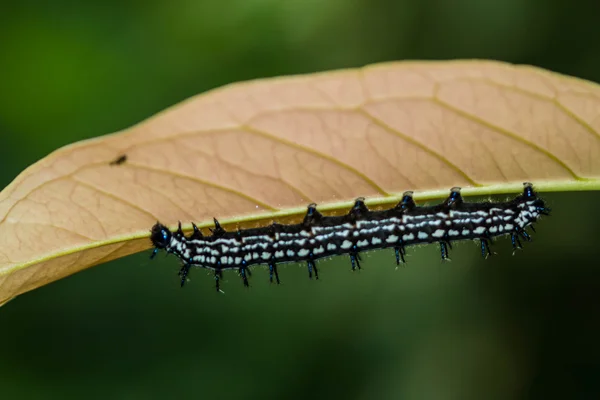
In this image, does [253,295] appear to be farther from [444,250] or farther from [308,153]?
[308,153]

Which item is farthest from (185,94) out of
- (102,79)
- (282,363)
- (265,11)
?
(282,363)

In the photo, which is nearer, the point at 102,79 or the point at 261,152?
the point at 261,152

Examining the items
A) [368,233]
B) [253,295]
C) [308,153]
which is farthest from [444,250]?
[253,295]

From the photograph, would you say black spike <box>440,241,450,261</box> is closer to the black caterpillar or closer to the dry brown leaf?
the black caterpillar

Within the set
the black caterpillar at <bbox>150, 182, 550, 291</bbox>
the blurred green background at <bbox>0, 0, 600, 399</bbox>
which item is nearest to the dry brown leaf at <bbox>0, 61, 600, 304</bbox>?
the black caterpillar at <bbox>150, 182, 550, 291</bbox>

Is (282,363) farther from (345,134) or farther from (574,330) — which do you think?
(345,134)

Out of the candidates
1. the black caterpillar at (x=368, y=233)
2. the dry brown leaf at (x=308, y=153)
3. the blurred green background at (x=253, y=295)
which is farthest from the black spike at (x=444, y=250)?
the blurred green background at (x=253, y=295)

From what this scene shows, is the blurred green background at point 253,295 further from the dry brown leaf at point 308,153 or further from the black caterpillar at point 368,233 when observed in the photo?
the dry brown leaf at point 308,153
